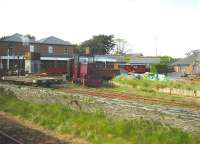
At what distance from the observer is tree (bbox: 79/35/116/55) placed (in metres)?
98.9

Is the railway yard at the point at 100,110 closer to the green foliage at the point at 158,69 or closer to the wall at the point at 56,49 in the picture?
the green foliage at the point at 158,69

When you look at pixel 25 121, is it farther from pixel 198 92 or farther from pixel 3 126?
pixel 198 92

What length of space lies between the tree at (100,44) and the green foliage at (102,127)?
81.5m

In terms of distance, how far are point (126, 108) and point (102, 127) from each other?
3.87 ft

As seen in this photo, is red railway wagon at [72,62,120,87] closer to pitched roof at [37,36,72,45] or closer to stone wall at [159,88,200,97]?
stone wall at [159,88,200,97]

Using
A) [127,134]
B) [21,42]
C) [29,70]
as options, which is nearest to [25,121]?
[127,134]

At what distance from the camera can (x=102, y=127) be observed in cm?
1307

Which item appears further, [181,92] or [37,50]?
[37,50]

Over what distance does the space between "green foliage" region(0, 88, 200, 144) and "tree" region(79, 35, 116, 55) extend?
267ft

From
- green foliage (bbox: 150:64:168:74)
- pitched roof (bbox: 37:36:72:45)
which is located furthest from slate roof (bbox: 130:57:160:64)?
green foliage (bbox: 150:64:168:74)

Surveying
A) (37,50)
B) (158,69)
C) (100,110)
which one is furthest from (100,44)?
(100,110)

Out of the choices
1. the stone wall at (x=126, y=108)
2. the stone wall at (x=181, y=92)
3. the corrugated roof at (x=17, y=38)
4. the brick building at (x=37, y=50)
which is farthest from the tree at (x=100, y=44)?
the stone wall at (x=126, y=108)

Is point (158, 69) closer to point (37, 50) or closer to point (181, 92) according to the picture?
point (37, 50)

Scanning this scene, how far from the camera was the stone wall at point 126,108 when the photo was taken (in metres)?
11.3
